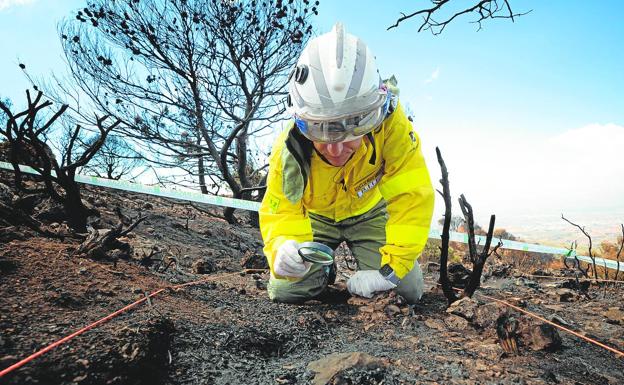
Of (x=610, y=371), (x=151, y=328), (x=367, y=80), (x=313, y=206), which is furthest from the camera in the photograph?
(x=313, y=206)

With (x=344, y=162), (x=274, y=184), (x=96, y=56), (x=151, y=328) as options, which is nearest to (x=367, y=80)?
(x=344, y=162)

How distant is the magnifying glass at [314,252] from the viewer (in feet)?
7.13

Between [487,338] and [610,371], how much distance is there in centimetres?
47

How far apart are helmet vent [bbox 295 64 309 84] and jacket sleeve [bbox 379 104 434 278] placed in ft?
2.10

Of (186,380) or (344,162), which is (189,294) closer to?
(186,380)

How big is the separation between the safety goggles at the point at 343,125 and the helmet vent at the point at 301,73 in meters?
0.19

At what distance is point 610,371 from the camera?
152cm

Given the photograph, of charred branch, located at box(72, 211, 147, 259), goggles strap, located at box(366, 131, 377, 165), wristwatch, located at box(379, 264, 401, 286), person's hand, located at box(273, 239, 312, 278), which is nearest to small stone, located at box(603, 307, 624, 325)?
wristwatch, located at box(379, 264, 401, 286)

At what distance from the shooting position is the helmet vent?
6.40 ft

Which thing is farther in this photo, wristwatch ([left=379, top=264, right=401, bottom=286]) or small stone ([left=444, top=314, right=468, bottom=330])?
wristwatch ([left=379, top=264, right=401, bottom=286])

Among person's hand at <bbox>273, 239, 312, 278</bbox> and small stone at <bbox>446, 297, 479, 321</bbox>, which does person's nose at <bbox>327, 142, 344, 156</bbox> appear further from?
small stone at <bbox>446, 297, 479, 321</bbox>

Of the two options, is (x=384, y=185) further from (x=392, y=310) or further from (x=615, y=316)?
(x=615, y=316)

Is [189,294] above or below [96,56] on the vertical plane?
below

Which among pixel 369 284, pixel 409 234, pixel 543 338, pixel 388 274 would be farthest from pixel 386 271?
pixel 543 338
